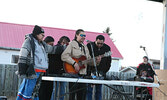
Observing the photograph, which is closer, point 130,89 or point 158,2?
point 158,2

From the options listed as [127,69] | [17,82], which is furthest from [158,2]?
[127,69]

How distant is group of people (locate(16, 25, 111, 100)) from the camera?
5148 millimetres

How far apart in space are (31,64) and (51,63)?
1.48m

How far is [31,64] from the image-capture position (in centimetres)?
511

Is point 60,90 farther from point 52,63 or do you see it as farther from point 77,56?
point 77,56

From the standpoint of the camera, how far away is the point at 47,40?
6.61 meters

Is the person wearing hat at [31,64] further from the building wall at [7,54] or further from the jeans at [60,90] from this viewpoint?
the building wall at [7,54]

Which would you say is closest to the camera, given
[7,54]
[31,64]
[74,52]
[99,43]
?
[31,64]

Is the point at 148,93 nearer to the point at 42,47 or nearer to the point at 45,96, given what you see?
the point at 45,96

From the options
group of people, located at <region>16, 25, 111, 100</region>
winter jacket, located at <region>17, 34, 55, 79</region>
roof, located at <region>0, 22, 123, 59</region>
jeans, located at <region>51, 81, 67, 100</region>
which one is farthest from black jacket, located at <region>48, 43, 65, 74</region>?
roof, located at <region>0, 22, 123, 59</region>

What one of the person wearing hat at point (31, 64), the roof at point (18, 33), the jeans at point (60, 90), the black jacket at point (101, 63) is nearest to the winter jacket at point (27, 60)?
the person wearing hat at point (31, 64)

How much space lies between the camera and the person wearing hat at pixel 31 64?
507 centimetres

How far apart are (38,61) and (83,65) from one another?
1159 millimetres

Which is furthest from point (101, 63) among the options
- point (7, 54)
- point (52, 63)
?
point (7, 54)
